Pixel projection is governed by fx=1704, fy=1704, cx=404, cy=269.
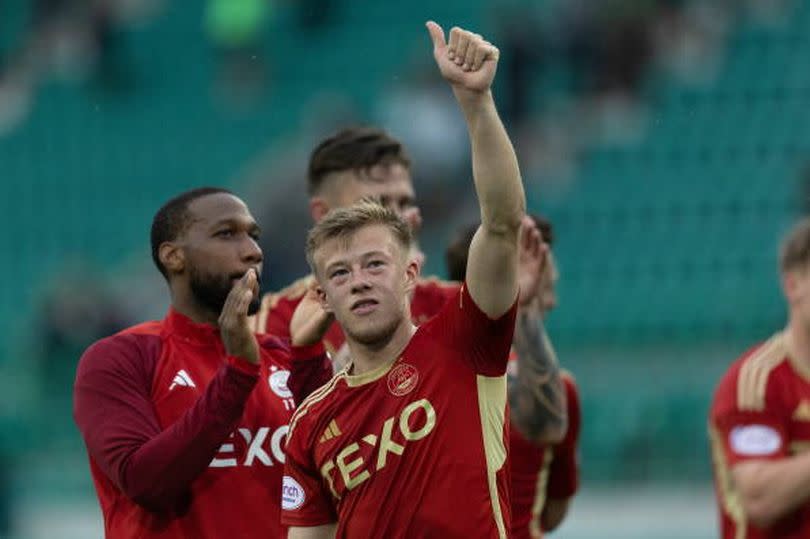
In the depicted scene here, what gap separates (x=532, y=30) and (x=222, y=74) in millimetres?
3610

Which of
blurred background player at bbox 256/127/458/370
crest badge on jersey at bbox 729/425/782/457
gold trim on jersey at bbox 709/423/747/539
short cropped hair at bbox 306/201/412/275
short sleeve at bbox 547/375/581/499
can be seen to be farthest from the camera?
short sleeve at bbox 547/375/581/499

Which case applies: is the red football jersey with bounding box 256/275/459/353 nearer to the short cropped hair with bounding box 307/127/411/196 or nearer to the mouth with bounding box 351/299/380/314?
the short cropped hair with bounding box 307/127/411/196

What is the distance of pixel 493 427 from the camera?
475 cm

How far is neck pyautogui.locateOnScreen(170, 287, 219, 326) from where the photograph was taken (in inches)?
219

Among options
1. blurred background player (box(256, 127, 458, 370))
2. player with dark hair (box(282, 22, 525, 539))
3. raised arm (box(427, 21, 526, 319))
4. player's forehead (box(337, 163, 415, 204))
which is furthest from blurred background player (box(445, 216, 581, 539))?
raised arm (box(427, 21, 526, 319))

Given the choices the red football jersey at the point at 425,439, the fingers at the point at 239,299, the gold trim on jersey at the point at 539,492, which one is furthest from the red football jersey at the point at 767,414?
the gold trim on jersey at the point at 539,492

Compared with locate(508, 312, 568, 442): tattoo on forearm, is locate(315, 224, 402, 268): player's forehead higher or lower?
higher

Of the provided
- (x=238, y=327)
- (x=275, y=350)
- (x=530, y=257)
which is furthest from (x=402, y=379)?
(x=530, y=257)

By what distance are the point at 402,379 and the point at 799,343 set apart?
1.29m

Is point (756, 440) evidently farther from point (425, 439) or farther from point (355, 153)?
point (355, 153)

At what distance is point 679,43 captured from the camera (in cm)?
1608

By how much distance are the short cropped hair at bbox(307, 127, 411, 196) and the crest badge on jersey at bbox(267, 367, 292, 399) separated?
155 cm

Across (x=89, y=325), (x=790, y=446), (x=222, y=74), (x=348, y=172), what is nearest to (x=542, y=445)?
(x=348, y=172)

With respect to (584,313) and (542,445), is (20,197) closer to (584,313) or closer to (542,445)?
(584,313)
